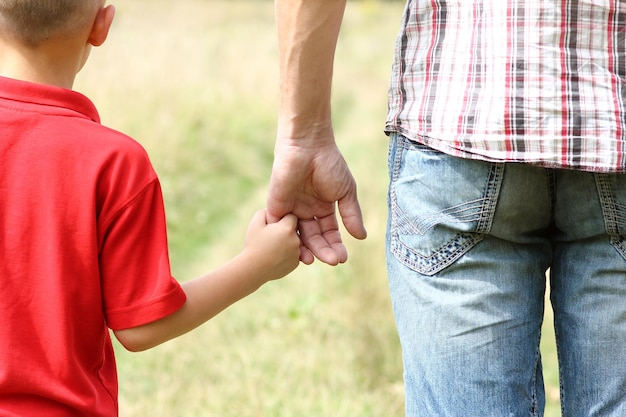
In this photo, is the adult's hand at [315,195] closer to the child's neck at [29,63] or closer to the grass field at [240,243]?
the child's neck at [29,63]

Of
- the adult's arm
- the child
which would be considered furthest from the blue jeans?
the child

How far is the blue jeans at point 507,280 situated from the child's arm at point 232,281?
0.41 meters

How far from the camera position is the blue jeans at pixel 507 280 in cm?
175

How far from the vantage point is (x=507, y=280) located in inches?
70.6

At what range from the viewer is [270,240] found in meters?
2.20

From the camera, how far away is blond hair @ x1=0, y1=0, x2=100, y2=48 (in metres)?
1.79

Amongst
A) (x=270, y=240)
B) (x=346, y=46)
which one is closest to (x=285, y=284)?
(x=270, y=240)

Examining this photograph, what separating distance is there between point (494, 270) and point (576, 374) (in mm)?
277

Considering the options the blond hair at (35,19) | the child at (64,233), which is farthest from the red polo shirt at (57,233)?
the blond hair at (35,19)

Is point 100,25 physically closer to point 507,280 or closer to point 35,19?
point 35,19

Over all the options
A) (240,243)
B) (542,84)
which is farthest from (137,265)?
(240,243)

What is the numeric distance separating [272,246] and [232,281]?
177 mm

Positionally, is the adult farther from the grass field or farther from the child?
the grass field

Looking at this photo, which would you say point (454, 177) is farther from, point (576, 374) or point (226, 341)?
point (226, 341)
